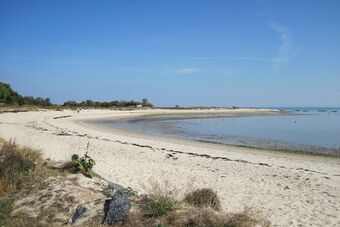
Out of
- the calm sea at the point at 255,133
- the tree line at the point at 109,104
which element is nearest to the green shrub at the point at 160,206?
the calm sea at the point at 255,133

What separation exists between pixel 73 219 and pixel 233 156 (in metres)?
10.7

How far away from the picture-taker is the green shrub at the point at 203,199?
7121mm

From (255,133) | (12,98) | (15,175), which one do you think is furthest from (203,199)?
(12,98)

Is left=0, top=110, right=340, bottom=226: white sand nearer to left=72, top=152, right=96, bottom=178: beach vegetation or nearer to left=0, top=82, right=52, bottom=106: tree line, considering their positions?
left=72, top=152, right=96, bottom=178: beach vegetation

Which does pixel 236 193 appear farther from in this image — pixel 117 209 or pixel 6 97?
pixel 6 97

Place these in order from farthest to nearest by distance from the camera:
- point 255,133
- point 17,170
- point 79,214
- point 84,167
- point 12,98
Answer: point 12,98 → point 255,133 → point 84,167 → point 17,170 → point 79,214

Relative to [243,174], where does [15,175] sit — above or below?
above

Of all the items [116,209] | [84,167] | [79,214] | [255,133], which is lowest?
[255,133]

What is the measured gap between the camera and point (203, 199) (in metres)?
7.18

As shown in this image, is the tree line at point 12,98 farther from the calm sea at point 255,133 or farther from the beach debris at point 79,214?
the beach debris at point 79,214

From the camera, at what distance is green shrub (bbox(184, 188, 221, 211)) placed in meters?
7.12

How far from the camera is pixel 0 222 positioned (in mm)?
6594

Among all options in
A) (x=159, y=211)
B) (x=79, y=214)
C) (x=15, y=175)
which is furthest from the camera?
(x=15, y=175)

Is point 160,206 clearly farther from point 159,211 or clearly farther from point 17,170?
point 17,170
